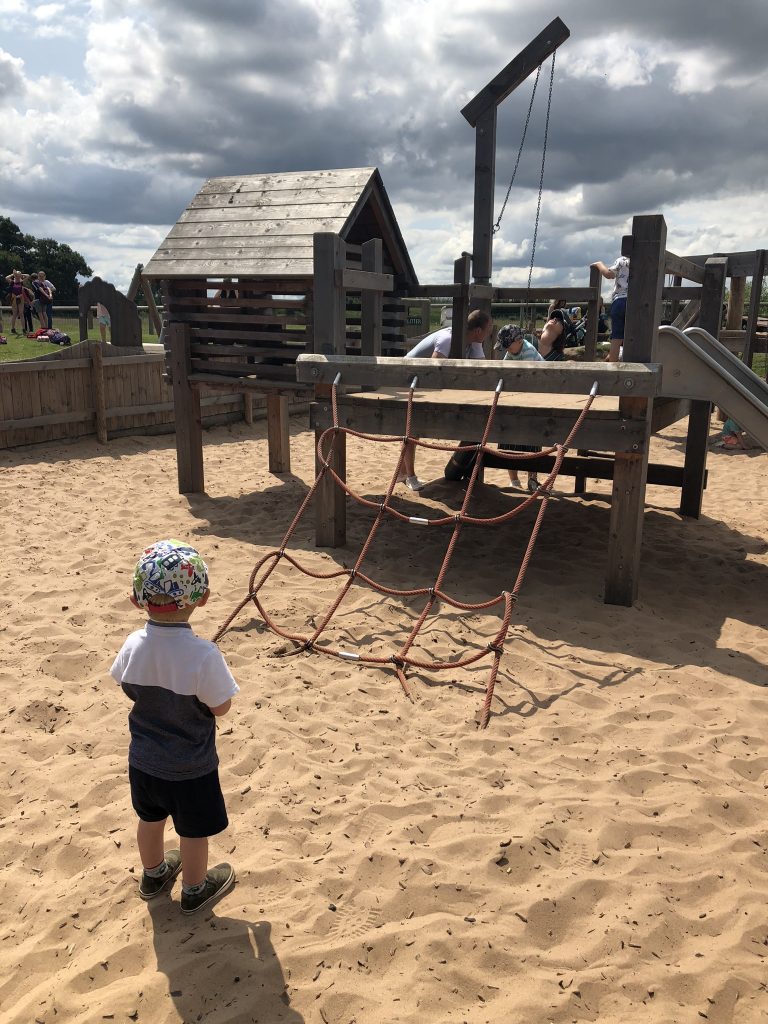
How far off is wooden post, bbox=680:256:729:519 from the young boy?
5.98 metres

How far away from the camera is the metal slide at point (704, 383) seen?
5.55 meters

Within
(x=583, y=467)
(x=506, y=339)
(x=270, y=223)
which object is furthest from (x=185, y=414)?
(x=583, y=467)

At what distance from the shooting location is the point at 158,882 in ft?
9.19

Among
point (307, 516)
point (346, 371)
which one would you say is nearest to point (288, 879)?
point (346, 371)

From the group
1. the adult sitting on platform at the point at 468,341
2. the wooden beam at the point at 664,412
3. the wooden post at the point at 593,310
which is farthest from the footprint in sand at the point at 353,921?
the wooden post at the point at 593,310

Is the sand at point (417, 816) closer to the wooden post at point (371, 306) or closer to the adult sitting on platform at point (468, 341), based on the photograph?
the wooden post at point (371, 306)

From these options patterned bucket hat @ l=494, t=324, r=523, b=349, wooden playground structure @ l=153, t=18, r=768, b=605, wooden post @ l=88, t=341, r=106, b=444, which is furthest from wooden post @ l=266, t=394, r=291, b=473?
patterned bucket hat @ l=494, t=324, r=523, b=349

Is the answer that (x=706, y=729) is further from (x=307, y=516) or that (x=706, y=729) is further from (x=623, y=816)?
(x=307, y=516)

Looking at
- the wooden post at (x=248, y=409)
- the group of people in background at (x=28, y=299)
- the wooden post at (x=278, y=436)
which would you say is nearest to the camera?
the wooden post at (x=278, y=436)

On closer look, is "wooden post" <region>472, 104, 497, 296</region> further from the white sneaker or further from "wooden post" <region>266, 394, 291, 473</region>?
"wooden post" <region>266, 394, 291, 473</region>

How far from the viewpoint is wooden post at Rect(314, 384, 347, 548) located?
6523 millimetres

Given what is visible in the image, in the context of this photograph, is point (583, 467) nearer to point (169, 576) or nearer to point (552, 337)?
point (552, 337)

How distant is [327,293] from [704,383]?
9.50 feet

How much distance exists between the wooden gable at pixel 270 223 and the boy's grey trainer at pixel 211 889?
5074 millimetres
